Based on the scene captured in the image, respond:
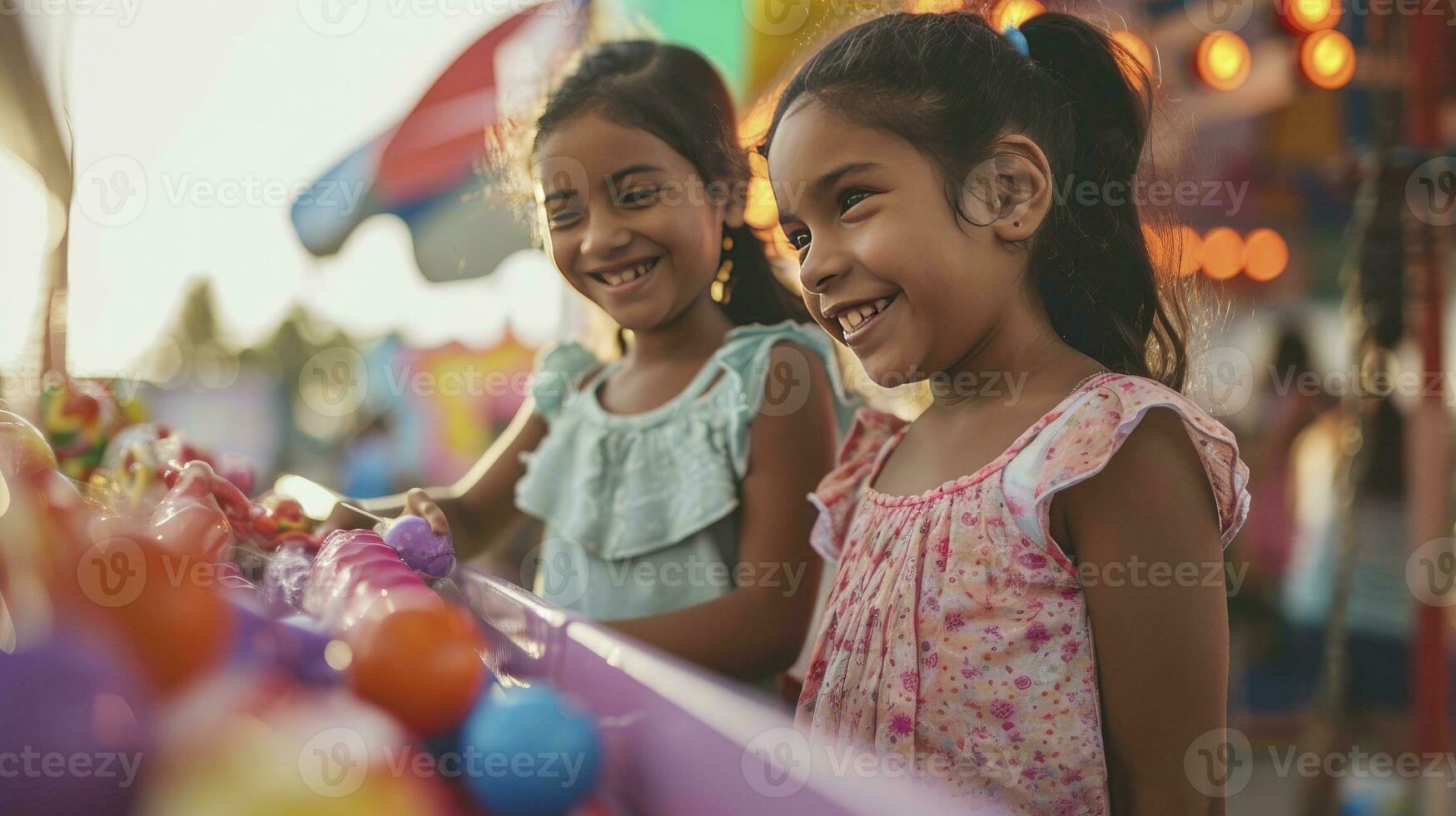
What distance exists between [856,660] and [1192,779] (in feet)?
0.87

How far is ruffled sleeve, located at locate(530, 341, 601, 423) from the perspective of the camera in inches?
63.6

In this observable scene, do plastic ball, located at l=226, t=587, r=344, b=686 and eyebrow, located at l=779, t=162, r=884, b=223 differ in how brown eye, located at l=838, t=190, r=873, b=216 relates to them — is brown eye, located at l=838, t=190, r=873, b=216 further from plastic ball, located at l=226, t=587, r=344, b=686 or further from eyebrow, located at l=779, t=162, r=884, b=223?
plastic ball, located at l=226, t=587, r=344, b=686

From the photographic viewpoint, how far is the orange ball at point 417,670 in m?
0.60

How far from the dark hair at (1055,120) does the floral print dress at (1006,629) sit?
0.14 metres

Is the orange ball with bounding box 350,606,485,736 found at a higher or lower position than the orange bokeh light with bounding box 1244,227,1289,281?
lower

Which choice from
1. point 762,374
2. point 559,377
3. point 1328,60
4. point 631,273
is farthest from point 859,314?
point 1328,60

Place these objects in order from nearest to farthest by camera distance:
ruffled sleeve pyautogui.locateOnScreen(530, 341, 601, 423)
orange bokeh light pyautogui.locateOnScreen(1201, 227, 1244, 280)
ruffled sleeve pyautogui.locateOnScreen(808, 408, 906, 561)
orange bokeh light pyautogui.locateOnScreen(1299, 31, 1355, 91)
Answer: ruffled sleeve pyautogui.locateOnScreen(808, 408, 906, 561) → ruffled sleeve pyautogui.locateOnScreen(530, 341, 601, 423) → orange bokeh light pyautogui.locateOnScreen(1299, 31, 1355, 91) → orange bokeh light pyautogui.locateOnScreen(1201, 227, 1244, 280)

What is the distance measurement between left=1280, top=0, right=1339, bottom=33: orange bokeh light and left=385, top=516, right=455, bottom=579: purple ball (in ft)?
9.23

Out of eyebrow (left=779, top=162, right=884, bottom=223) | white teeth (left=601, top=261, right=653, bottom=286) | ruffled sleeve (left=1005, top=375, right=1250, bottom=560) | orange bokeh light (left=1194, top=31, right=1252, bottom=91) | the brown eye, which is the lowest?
ruffled sleeve (left=1005, top=375, right=1250, bottom=560)

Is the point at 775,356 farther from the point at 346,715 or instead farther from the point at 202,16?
the point at 202,16

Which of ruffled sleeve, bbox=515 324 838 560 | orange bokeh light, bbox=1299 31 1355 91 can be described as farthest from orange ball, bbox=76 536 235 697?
orange bokeh light, bbox=1299 31 1355 91

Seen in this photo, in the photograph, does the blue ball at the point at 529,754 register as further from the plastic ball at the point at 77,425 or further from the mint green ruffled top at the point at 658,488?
the plastic ball at the point at 77,425

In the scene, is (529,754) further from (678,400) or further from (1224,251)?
(1224,251)

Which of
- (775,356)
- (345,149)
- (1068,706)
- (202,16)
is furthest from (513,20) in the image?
(1068,706)
